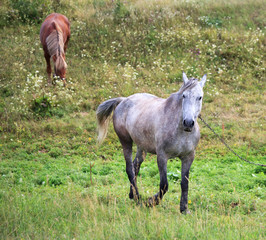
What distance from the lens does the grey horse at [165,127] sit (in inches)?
178

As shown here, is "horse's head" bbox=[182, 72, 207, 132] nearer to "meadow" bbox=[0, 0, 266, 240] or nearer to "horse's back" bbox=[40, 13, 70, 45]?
"meadow" bbox=[0, 0, 266, 240]

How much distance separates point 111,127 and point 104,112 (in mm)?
3288

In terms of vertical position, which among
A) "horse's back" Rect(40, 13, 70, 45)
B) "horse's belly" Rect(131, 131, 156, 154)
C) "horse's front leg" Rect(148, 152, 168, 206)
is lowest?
"horse's front leg" Rect(148, 152, 168, 206)

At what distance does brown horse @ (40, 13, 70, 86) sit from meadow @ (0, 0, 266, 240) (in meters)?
0.53

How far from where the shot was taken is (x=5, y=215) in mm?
4383

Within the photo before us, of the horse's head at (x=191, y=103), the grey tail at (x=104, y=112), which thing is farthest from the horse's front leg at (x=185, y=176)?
the grey tail at (x=104, y=112)

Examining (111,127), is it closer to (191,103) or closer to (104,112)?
(104,112)

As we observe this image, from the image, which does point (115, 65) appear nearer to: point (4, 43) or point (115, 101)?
point (4, 43)

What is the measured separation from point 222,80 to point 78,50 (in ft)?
18.4

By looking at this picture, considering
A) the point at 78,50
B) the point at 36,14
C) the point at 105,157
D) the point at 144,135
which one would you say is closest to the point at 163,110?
the point at 144,135

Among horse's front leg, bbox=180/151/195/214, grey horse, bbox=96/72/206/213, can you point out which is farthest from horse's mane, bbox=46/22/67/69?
horse's front leg, bbox=180/151/195/214

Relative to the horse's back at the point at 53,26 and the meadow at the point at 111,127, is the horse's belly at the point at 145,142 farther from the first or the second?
the horse's back at the point at 53,26

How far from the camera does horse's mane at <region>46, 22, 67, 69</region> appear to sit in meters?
10.7

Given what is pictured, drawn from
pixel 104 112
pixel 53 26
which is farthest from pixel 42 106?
pixel 104 112
